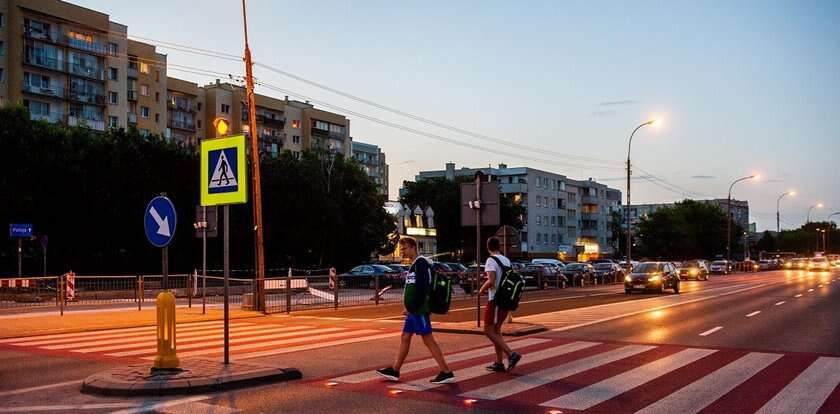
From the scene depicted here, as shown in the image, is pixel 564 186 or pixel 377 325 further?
pixel 564 186

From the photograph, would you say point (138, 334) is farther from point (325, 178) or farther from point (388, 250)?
point (388, 250)

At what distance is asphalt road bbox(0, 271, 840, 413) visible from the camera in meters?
8.02

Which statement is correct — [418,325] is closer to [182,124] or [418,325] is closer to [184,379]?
[184,379]

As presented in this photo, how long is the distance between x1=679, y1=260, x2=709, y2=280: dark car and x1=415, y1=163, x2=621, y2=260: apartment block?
40588 mm

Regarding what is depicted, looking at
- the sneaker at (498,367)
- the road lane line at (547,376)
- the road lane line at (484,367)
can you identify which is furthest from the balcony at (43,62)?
the sneaker at (498,367)

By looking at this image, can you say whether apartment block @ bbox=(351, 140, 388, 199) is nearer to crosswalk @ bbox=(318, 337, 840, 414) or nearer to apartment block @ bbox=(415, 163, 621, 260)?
apartment block @ bbox=(415, 163, 621, 260)

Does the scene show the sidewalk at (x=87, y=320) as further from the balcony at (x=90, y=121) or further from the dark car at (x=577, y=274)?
the balcony at (x=90, y=121)

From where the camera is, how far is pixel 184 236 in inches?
1917

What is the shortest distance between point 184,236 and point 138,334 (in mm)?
33668

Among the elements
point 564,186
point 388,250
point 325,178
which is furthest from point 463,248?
point 564,186

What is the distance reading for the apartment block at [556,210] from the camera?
359 feet

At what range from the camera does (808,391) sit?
8906 millimetres

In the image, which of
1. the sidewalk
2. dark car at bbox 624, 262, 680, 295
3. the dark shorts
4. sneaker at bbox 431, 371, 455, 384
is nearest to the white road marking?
sneaker at bbox 431, 371, 455, 384

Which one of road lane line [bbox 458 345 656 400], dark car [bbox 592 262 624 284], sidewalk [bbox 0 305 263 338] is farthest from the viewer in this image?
dark car [bbox 592 262 624 284]
